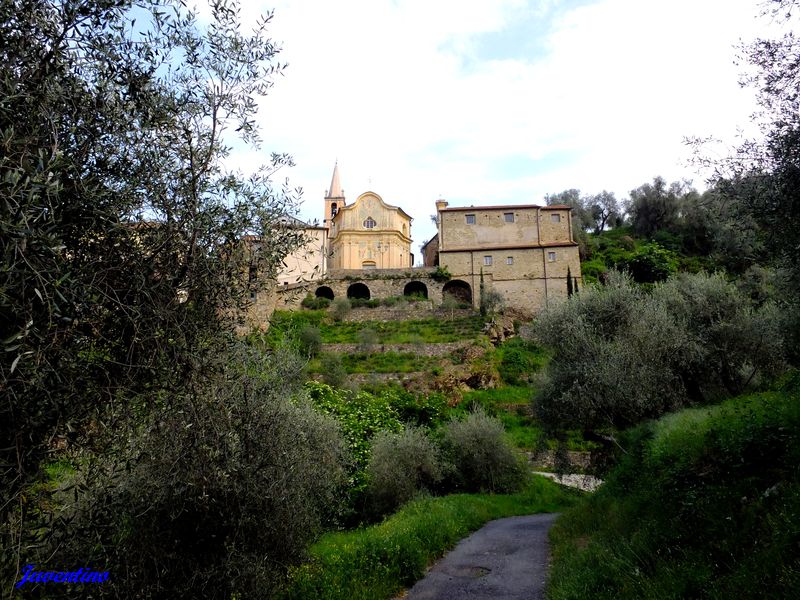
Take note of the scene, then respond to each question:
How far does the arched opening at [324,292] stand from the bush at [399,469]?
34.8 metres

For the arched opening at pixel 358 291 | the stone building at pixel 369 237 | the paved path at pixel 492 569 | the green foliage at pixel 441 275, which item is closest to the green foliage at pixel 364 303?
the arched opening at pixel 358 291

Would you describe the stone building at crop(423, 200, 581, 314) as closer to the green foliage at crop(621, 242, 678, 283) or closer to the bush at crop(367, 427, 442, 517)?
the green foliage at crop(621, 242, 678, 283)

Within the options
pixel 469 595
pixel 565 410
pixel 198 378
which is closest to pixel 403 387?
pixel 565 410

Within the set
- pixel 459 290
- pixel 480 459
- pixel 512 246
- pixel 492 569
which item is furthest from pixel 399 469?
pixel 512 246

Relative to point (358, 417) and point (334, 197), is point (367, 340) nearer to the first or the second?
point (358, 417)

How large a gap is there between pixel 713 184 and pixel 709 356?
8825mm

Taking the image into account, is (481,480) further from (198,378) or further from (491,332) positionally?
(491,332)

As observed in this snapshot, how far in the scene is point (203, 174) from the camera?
5742 mm

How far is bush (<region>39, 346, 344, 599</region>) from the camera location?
5.40 metres

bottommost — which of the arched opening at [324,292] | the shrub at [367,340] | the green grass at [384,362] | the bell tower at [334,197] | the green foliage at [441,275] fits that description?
the green grass at [384,362]

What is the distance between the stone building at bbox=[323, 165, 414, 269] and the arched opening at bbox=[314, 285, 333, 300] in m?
6.39

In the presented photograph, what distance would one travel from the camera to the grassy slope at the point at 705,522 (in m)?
5.61

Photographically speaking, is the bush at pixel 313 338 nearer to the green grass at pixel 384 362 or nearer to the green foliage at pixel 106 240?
the green grass at pixel 384 362

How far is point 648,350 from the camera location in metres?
15.5
